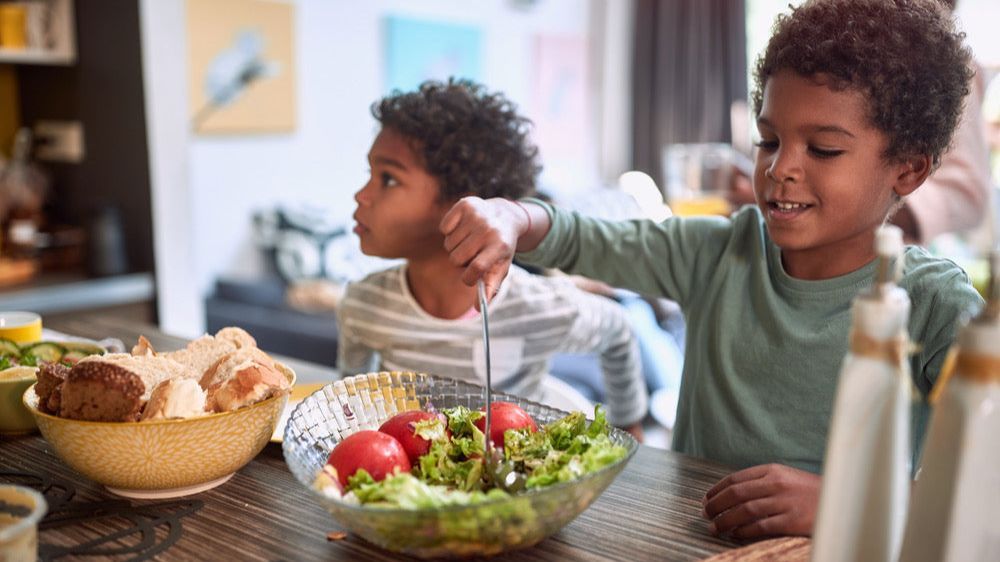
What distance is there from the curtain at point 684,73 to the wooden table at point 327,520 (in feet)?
16.1

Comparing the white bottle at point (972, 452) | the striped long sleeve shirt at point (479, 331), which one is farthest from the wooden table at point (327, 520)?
the striped long sleeve shirt at point (479, 331)

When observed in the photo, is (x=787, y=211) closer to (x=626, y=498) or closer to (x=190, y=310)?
(x=626, y=498)

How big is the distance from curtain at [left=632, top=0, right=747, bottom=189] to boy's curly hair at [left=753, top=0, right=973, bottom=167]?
4.68 meters

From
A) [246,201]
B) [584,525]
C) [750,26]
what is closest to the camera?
[584,525]

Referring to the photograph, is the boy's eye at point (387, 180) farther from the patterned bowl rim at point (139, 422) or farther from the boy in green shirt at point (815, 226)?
the patterned bowl rim at point (139, 422)

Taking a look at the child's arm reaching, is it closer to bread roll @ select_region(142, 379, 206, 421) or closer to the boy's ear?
bread roll @ select_region(142, 379, 206, 421)

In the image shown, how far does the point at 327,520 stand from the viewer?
2.88 feet

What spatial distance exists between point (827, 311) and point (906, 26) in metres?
0.35

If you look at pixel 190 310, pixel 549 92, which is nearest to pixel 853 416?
pixel 190 310

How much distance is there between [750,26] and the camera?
5.55m

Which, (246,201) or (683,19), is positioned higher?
(683,19)

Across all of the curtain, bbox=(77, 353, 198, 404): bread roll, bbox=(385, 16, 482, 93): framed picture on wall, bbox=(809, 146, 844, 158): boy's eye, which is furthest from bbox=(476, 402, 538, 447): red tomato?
the curtain

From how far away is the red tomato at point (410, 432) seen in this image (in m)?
0.88

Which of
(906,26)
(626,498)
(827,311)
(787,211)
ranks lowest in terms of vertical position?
(626,498)
